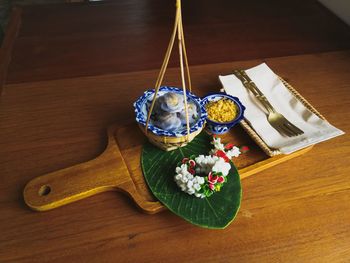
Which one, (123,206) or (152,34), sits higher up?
(152,34)

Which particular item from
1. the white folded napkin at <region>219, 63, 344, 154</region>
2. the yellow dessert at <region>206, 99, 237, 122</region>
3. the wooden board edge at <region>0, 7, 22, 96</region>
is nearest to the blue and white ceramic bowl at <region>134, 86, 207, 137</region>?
the yellow dessert at <region>206, 99, 237, 122</region>

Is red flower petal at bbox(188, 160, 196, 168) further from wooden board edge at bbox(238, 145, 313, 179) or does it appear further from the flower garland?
wooden board edge at bbox(238, 145, 313, 179)

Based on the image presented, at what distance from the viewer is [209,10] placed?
1164mm

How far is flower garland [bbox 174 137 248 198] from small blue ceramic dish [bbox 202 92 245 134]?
8 centimetres

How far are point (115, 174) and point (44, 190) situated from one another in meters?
0.13

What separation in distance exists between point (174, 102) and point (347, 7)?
897mm

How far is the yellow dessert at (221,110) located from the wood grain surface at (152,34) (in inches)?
10.1

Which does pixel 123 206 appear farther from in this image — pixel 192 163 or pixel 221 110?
pixel 221 110

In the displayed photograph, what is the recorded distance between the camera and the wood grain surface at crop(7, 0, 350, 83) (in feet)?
2.89

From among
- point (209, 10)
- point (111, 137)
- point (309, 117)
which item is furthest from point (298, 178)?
point (209, 10)

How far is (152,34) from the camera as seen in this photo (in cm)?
102

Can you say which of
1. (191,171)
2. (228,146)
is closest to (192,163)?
(191,171)

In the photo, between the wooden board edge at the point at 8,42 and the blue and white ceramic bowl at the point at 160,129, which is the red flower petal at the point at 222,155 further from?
the wooden board edge at the point at 8,42

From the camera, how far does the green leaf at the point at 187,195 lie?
1.75 ft
